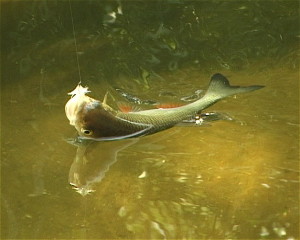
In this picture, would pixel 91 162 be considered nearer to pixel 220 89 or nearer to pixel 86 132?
pixel 86 132

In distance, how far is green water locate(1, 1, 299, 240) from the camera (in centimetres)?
234

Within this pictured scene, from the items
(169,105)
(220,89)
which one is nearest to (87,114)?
(169,105)

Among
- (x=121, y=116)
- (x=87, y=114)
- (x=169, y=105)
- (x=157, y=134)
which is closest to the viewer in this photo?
(x=87, y=114)

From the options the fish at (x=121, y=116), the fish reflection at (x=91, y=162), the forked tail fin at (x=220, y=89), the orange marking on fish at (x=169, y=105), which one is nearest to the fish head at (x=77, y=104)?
the fish at (x=121, y=116)

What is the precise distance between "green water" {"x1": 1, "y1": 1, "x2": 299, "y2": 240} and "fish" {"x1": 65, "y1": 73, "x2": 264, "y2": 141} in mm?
53

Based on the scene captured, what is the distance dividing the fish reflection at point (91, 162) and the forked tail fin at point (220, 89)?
1.62 ft

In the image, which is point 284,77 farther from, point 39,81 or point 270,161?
point 39,81

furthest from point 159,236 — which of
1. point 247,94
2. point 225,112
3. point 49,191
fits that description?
point 247,94

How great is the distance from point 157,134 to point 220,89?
A: 0.45m

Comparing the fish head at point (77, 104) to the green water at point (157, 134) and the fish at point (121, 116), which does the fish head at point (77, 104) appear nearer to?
the fish at point (121, 116)

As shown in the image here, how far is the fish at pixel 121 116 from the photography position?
105 inches

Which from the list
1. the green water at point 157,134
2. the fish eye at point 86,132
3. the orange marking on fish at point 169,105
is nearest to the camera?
the green water at point 157,134

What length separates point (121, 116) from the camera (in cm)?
277

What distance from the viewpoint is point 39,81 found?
361cm
